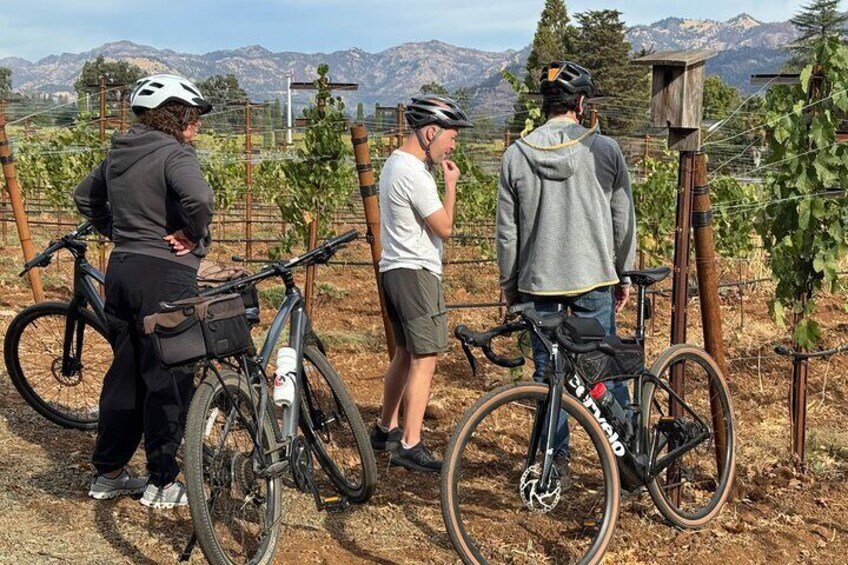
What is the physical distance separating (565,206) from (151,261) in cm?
168

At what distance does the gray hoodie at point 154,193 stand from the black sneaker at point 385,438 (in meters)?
1.39

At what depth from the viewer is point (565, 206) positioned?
150 inches

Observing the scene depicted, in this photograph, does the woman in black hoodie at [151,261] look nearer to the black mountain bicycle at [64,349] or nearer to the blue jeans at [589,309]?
the black mountain bicycle at [64,349]

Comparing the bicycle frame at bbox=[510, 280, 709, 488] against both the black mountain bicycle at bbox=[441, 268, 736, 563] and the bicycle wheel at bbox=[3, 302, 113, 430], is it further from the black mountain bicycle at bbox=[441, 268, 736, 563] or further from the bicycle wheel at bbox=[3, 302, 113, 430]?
the bicycle wheel at bbox=[3, 302, 113, 430]

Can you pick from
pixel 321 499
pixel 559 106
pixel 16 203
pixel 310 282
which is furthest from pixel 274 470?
pixel 16 203

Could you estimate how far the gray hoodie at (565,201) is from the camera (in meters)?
3.78

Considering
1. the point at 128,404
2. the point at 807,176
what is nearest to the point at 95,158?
the point at 128,404

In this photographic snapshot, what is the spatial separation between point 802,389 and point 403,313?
2.00 meters

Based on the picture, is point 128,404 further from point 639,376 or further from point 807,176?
point 807,176

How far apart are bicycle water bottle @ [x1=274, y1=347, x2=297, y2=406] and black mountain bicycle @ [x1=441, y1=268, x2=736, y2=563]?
659 millimetres

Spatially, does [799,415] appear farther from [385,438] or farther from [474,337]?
[474,337]

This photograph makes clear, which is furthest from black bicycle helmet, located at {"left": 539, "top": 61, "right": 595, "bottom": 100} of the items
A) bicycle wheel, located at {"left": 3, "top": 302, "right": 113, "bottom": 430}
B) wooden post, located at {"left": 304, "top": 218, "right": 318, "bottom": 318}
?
wooden post, located at {"left": 304, "top": 218, "right": 318, "bottom": 318}

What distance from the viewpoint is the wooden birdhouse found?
12.7ft

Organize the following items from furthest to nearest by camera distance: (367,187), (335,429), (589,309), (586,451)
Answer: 1. (367,187)
2. (586,451)
3. (335,429)
4. (589,309)
